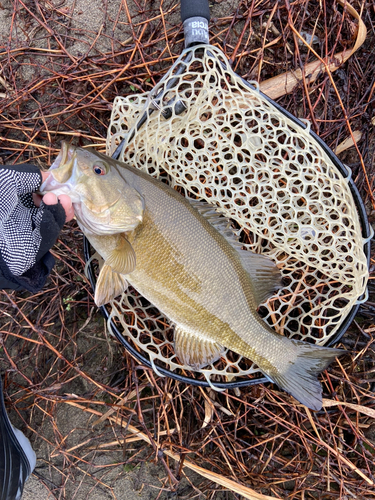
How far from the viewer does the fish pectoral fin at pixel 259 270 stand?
2184 millimetres

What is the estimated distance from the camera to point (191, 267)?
6.93ft

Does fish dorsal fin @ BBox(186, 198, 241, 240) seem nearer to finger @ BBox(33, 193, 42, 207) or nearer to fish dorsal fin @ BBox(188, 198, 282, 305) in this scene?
fish dorsal fin @ BBox(188, 198, 282, 305)

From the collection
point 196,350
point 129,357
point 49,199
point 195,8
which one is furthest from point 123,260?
point 195,8

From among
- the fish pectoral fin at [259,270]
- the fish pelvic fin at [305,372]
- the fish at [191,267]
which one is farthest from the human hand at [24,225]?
the fish pelvic fin at [305,372]

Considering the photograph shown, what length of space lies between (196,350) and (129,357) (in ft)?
1.85

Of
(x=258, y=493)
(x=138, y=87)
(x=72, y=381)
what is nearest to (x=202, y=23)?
(x=138, y=87)

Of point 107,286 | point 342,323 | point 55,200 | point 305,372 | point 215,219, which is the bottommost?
point 305,372

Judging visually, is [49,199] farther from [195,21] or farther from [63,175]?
[195,21]

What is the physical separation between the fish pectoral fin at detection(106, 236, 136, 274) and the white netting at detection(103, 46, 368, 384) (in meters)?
0.40

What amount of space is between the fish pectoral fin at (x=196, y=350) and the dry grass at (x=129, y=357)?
1.21ft

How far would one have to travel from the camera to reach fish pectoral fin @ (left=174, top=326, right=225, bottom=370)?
225 cm

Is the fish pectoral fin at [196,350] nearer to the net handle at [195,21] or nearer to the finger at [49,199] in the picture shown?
the finger at [49,199]

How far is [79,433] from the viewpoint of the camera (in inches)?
107

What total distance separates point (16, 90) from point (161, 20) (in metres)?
1.21
